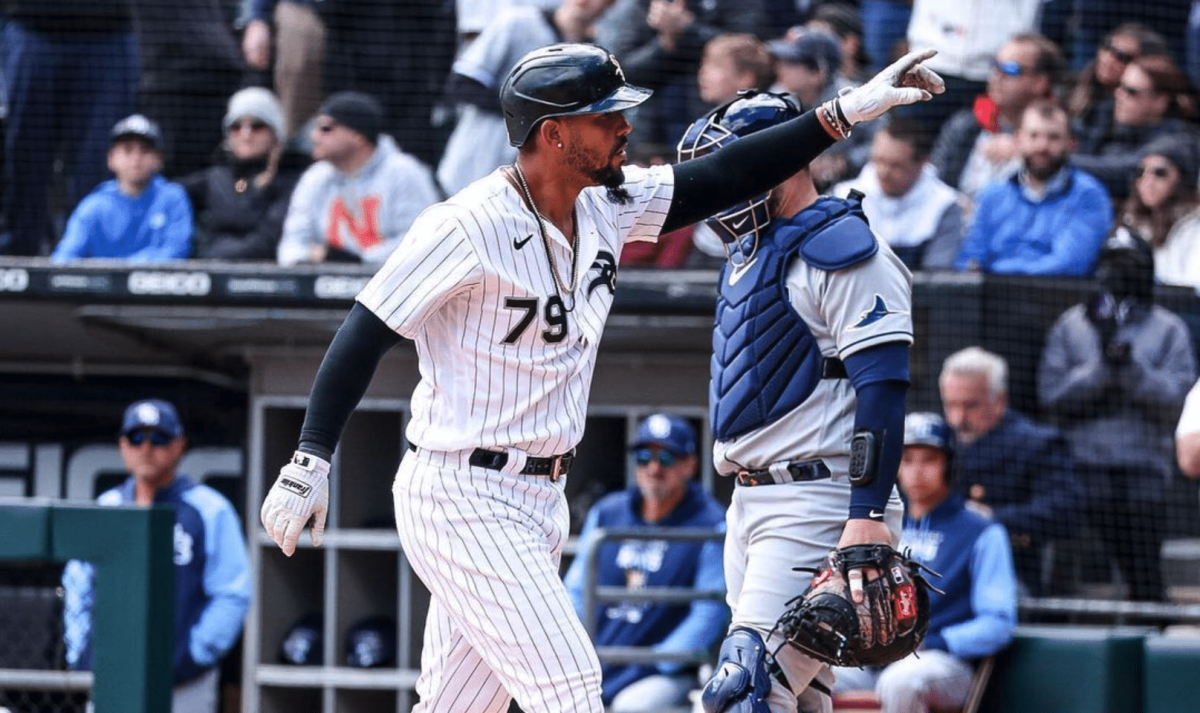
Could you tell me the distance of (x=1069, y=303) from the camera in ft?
23.8

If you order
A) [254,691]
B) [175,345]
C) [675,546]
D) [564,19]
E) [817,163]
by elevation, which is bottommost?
[254,691]

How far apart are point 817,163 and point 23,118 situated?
3.50 meters

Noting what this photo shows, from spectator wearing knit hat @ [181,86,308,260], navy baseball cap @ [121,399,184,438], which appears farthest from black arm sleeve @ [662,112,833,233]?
spectator wearing knit hat @ [181,86,308,260]

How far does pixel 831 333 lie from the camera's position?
3.90 meters

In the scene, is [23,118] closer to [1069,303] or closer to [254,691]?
[254,691]

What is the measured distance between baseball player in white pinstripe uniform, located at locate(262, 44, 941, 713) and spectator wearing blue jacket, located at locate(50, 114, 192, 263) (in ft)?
14.9

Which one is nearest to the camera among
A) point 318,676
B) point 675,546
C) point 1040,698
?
point 1040,698

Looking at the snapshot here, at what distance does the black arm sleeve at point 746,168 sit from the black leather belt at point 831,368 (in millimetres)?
378

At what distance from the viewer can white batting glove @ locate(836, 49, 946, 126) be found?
3.75m

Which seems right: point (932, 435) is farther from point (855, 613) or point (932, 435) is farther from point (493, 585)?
point (493, 585)

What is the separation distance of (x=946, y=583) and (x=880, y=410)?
7.29 feet

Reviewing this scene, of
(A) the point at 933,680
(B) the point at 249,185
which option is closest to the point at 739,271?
(A) the point at 933,680

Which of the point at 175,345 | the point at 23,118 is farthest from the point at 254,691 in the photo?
the point at 23,118

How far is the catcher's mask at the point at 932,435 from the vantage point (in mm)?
5906
